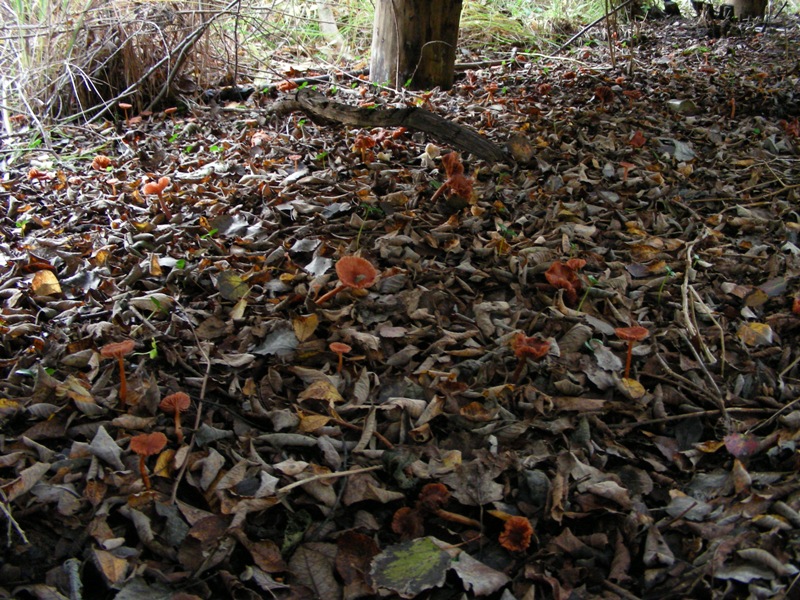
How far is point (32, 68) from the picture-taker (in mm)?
3723

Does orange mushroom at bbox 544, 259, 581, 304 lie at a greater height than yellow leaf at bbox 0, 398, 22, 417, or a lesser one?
greater

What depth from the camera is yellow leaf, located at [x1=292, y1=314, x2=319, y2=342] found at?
1.98 metres

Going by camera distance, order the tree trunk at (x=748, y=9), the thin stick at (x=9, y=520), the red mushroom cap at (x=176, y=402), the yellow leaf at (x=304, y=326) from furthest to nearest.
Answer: the tree trunk at (x=748, y=9) → the yellow leaf at (x=304, y=326) → the red mushroom cap at (x=176, y=402) → the thin stick at (x=9, y=520)

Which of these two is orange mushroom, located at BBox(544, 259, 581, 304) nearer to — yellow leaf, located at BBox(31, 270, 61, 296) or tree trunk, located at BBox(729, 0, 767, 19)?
yellow leaf, located at BBox(31, 270, 61, 296)

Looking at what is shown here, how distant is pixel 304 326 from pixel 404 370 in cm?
37

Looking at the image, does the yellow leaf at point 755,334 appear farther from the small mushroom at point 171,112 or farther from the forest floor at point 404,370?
the small mushroom at point 171,112

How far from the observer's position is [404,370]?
192 centimetres

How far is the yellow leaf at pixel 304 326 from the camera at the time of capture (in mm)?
1976

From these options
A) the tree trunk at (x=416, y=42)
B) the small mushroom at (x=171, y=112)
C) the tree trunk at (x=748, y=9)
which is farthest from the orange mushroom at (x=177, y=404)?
the tree trunk at (x=748, y=9)

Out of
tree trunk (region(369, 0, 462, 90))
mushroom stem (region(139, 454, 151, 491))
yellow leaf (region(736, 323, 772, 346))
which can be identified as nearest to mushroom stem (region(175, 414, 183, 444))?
mushroom stem (region(139, 454, 151, 491))

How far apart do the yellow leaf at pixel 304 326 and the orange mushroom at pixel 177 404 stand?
448mm

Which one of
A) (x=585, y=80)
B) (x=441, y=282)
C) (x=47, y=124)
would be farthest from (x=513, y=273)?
(x=47, y=124)

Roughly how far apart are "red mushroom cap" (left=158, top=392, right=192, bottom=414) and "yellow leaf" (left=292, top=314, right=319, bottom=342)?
451 millimetres

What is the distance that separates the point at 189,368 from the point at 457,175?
1.39 m
